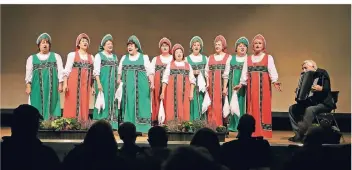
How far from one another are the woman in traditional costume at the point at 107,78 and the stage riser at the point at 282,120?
69.9 inches

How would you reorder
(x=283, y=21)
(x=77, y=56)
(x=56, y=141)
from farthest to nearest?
(x=283, y=21) → (x=77, y=56) → (x=56, y=141)

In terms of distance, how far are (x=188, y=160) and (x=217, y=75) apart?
4.83 m

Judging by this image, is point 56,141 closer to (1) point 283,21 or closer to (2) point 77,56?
(2) point 77,56

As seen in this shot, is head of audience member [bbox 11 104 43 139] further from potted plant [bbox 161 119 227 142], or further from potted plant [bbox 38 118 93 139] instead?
potted plant [bbox 161 119 227 142]

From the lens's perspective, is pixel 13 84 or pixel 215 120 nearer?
pixel 215 120

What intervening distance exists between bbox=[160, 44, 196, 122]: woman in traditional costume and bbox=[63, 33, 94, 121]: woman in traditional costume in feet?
3.84

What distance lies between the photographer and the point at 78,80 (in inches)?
335

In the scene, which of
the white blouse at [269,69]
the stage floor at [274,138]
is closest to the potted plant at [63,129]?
the stage floor at [274,138]

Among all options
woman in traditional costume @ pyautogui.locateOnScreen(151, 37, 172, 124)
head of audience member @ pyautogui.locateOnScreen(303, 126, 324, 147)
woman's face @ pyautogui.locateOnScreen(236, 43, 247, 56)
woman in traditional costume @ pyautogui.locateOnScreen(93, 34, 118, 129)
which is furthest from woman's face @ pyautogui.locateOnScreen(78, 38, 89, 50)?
head of audience member @ pyautogui.locateOnScreen(303, 126, 324, 147)

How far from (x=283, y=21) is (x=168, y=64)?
2338 millimetres

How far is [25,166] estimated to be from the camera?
15.8ft

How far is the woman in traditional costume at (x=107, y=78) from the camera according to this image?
27.8 ft

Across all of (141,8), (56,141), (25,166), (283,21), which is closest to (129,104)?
(56,141)

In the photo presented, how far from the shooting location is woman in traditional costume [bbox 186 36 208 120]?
8.59 metres
